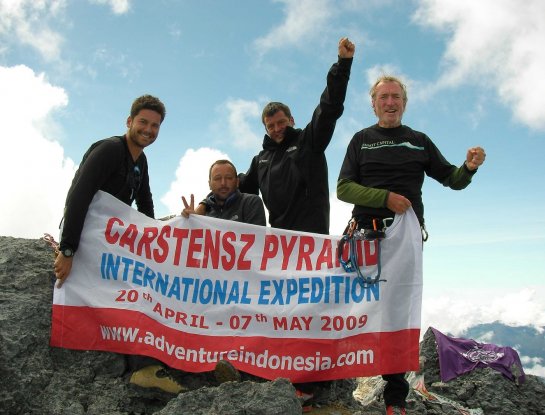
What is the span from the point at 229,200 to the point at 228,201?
0.02 metres

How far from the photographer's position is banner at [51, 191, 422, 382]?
5086 mm

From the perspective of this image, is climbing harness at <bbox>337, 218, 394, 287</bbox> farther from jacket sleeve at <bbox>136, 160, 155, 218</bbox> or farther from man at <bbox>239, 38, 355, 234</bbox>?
jacket sleeve at <bbox>136, 160, 155, 218</bbox>

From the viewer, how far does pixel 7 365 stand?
4688 millimetres

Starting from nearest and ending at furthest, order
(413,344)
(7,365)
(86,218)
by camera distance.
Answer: (7,365)
(413,344)
(86,218)

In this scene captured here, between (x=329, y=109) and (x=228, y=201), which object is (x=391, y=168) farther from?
(x=228, y=201)

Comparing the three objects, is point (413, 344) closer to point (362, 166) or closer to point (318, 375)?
point (318, 375)

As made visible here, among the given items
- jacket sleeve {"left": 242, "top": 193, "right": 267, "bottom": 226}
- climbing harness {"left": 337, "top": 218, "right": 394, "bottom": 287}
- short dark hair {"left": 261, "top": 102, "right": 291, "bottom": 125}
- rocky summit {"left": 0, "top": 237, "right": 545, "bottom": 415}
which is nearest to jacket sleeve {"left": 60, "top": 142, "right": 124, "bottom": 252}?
rocky summit {"left": 0, "top": 237, "right": 545, "bottom": 415}

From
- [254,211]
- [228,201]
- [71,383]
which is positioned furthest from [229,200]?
[71,383]

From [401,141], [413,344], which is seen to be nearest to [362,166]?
[401,141]

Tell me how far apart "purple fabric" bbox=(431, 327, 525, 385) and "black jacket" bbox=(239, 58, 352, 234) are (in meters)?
5.46

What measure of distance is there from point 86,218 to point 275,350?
8.90ft

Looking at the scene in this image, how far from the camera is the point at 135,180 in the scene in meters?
5.67

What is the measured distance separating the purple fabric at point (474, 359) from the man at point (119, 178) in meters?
6.46

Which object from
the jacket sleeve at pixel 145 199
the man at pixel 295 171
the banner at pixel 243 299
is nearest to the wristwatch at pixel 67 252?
the banner at pixel 243 299
